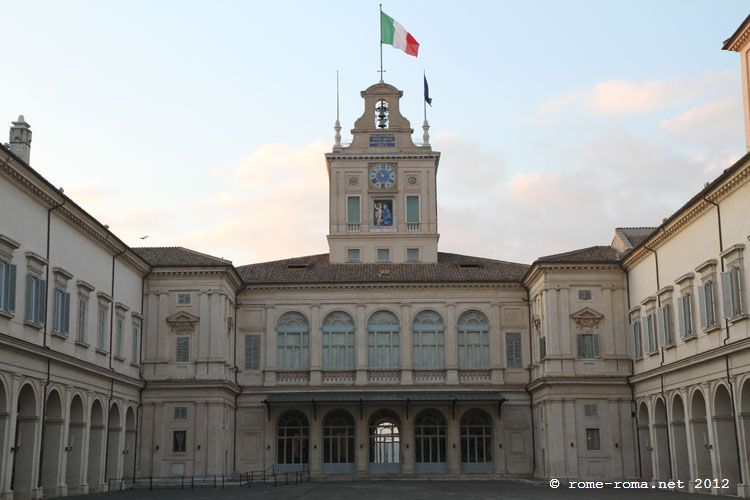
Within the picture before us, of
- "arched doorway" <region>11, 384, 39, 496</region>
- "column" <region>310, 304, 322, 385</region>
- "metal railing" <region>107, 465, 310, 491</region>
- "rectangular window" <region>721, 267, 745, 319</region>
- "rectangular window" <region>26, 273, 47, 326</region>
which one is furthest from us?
"column" <region>310, 304, 322, 385</region>

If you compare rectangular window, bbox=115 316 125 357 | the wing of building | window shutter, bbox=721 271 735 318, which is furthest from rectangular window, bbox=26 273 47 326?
window shutter, bbox=721 271 735 318

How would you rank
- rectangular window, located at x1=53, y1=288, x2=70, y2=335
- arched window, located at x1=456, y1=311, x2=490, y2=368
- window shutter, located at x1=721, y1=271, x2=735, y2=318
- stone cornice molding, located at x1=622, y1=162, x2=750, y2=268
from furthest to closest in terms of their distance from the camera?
arched window, located at x1=456, y1=311, x2=490, y2=368 < rectangular window, located at x1=53, y1=288, x2=70, y2=335 < window shutter, located at x1=721, y1=271, x2=735, y2=318 < stone cornice molding, located at x1=622, y1=162, x2=750, y2=268

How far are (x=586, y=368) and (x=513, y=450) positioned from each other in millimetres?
6901

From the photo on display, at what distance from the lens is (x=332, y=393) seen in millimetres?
53062

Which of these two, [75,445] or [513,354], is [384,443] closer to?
[513,354]

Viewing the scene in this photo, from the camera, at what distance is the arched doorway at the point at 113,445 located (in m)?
43.8

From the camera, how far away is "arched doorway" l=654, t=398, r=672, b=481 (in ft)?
143

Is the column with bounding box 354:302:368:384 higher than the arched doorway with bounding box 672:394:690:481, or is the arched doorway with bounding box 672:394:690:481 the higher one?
the column with bounding box 354:302:368:384

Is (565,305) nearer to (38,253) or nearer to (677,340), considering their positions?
(677,340)

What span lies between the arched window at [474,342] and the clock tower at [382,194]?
21.4ft

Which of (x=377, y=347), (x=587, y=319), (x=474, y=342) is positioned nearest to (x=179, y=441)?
(x=377, y=347)

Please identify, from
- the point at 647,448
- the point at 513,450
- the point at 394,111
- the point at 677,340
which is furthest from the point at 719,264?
the point at 394,111

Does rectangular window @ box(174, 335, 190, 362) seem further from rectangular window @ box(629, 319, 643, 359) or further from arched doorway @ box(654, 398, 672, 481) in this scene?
arched doorway @ box(654, 398, 672, 481)

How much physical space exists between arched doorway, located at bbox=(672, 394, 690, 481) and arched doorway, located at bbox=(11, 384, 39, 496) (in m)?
24.2
